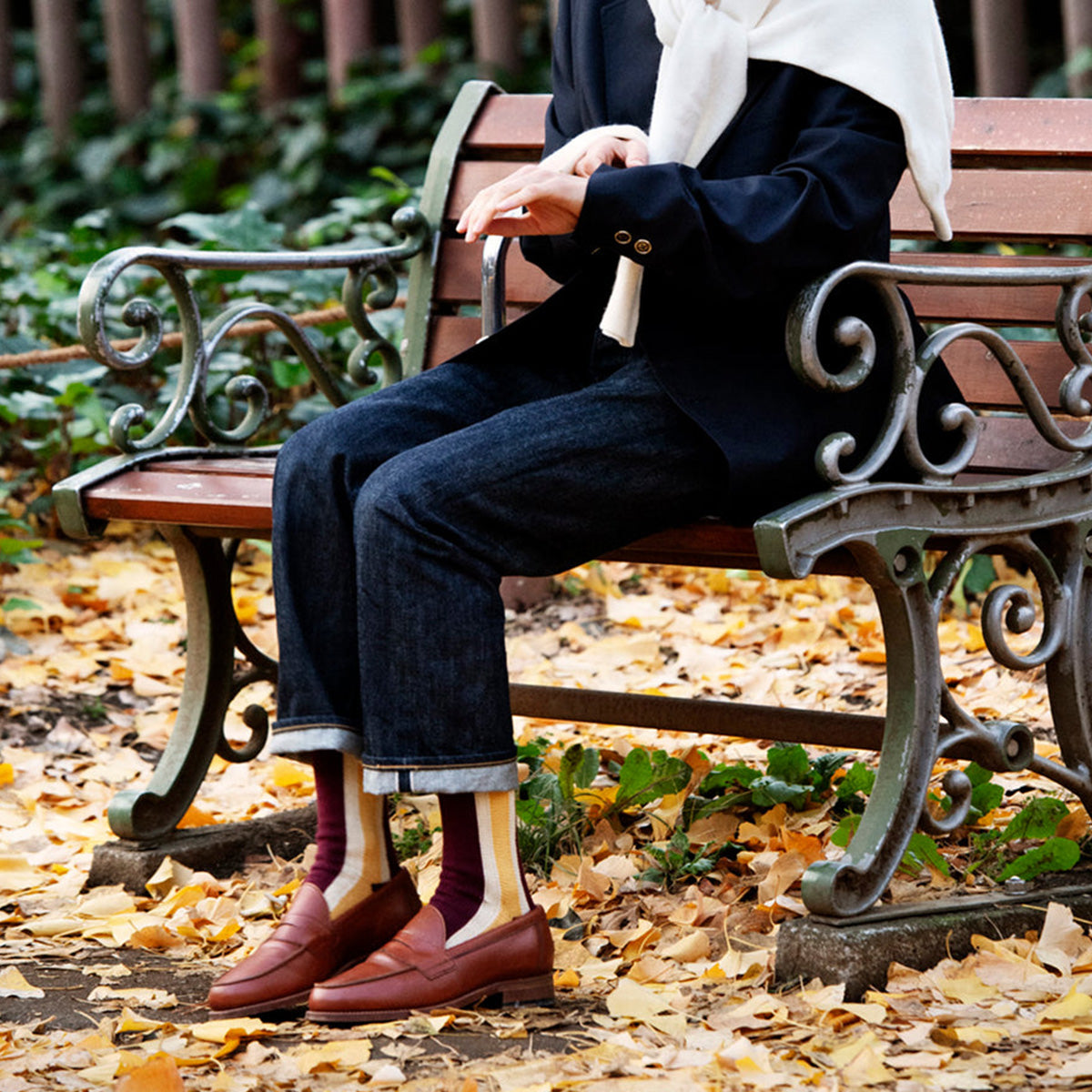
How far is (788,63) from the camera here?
2.04 meters

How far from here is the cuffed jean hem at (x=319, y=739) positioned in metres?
1.99

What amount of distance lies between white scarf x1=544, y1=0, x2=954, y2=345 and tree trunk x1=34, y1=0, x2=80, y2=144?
6491 mm

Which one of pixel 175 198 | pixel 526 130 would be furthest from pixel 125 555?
pixel 175 198

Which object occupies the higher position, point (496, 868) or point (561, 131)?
point (561, 131)

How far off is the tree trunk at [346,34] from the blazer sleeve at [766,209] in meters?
5.46

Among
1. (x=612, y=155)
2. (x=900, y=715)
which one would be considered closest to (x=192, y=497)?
(x=612, y=155)

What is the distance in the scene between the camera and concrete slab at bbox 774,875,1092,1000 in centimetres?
195

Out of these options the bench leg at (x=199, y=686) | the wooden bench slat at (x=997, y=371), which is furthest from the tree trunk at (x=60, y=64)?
the wooden bench slat at (x=997, y=371)

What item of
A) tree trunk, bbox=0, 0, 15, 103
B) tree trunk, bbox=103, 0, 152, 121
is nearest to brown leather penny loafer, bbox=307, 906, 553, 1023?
tree trunk, bbox=103, 0, 152, 121

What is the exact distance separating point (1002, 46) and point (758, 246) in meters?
3.41

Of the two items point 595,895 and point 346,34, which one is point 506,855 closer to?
point 595,895

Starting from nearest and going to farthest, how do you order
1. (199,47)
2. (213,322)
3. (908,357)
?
(908,357) < (213,322) < (199,47)

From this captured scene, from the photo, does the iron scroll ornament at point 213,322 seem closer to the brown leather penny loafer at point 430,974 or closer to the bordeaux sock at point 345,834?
the bordeaux sock at point 345,834

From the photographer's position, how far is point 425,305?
295 cm
